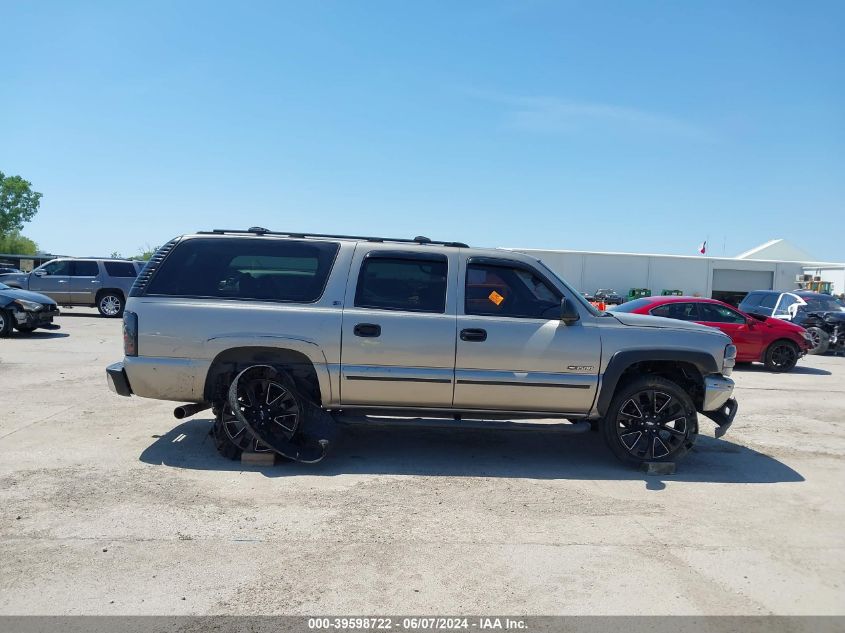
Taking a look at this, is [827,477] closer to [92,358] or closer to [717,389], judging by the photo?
[717,389]

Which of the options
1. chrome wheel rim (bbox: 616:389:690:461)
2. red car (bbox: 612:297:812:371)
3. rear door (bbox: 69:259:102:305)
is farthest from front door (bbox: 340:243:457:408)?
rear door (bbox: 69:259:102:305)

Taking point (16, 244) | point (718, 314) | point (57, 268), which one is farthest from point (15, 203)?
point (718, 314)

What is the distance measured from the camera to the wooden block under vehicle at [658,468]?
19.2 ft

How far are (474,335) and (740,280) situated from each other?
52634mm

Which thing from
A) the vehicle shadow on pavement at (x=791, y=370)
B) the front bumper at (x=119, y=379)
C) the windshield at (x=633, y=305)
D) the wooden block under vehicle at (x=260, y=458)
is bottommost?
Result: the vehicle shadow on pavement at (x=791, y=370)

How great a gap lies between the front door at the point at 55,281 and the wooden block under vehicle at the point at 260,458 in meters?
18.2

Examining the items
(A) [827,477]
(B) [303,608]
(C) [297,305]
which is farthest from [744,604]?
(C) [297,305]

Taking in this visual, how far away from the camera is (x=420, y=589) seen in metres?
3.59

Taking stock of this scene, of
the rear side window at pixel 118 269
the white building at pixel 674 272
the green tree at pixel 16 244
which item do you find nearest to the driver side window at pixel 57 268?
the rear side window at pixel 118 269

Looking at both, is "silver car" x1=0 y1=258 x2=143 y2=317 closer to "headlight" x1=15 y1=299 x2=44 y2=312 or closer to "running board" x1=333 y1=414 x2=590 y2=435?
"headlight" x1=15 y1=299 x2=44 y2=312

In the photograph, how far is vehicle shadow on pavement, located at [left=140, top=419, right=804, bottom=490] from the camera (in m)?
5.73

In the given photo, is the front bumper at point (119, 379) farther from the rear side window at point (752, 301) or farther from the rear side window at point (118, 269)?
the rear side window at point (752, 301)

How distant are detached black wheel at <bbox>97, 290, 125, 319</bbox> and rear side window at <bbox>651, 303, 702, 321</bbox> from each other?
16693 millimetres

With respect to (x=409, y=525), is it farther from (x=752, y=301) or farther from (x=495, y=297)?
(x=752, y=301)
